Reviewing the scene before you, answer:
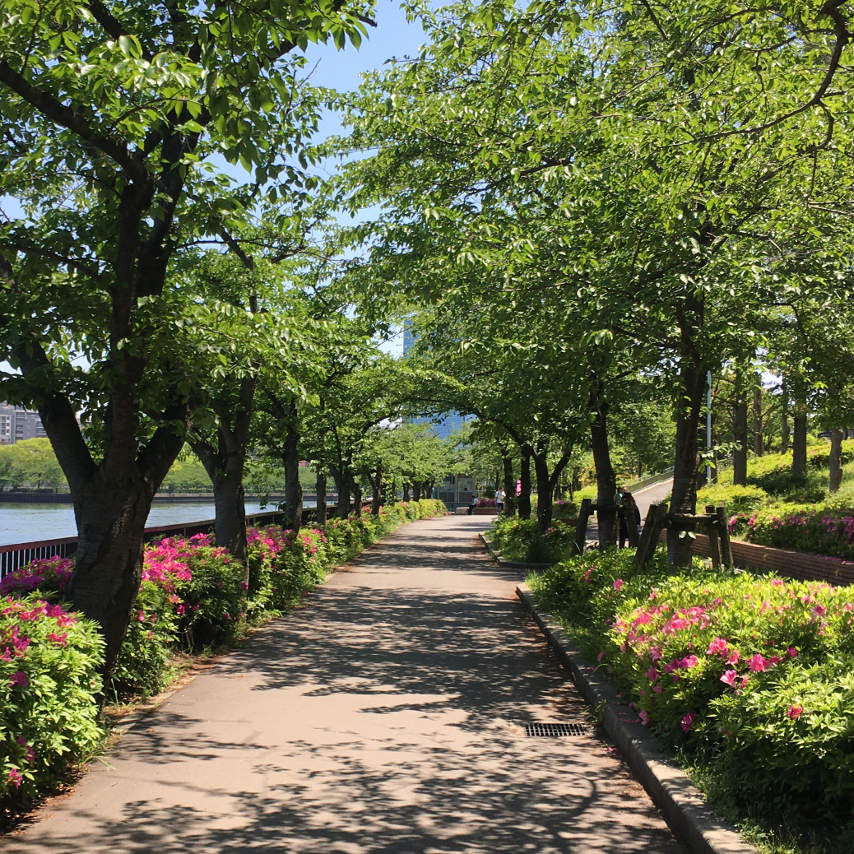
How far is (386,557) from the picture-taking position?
2583cm

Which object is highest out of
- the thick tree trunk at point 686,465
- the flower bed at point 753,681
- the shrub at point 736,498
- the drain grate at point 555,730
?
the thick tree trunk at point 686,465

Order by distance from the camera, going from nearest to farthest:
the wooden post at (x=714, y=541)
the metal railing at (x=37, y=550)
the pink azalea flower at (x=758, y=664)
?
the pink azalea flower at (x=758, y=664)
the metal railing at (x=37, y=550)
the wooden post at (x=714, y=541)

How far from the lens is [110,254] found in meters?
7.18

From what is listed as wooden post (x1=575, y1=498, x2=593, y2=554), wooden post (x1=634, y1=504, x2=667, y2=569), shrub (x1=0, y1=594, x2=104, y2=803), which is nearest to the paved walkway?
shrub (x1=0, y1=594, x2=104, y2=803)

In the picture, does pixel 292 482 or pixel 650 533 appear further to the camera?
pixel 292 482

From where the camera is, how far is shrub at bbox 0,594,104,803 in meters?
4.43

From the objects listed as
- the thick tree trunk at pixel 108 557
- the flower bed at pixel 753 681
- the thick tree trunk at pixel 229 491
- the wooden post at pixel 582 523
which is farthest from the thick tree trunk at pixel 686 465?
the thick tree trunk at pixel 108 557

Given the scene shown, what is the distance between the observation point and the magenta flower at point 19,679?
14.7 feet

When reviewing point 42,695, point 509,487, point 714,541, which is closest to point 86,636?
point 42,695

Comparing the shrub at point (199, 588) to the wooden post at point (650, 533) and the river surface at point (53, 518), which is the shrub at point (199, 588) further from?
the wooden post at point (650, 533)

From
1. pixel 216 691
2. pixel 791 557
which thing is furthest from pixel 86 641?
pixel 791 557

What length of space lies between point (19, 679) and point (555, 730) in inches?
160

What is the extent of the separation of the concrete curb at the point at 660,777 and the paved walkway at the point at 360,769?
0.11 metres

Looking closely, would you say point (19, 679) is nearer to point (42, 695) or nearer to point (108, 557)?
point (42, 695)
